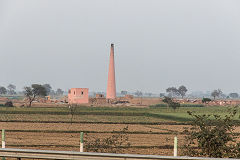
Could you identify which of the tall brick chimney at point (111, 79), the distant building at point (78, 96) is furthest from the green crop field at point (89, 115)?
the tall brick chimney at point (111, 79)

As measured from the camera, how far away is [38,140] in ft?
90.5

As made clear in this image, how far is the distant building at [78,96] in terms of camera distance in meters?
108

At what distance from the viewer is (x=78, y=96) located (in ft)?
356

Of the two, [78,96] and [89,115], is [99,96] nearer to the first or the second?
[78,96]

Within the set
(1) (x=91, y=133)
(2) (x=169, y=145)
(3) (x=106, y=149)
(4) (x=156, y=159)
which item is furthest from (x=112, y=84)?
(4) (x=156, y=159)

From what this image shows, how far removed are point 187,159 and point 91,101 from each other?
345 ft

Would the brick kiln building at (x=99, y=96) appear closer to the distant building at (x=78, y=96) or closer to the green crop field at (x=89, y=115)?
the distant building at (x=78, y=96)

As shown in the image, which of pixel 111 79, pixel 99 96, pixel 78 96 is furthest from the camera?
pixel 99 96

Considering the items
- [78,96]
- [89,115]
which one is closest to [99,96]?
[78,96]

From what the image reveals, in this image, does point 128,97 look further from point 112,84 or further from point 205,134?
point 205,134

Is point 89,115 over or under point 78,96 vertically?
under

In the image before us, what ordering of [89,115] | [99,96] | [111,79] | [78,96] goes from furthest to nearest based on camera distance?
[99,96]
[111,79]
[78,96]
[89,115]

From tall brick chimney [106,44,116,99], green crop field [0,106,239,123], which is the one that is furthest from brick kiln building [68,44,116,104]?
green crop field [0,106,239,123]

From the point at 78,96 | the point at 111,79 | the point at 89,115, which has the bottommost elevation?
the point at 89,115
